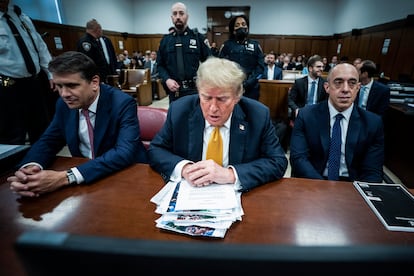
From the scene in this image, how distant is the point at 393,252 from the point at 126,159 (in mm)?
1250

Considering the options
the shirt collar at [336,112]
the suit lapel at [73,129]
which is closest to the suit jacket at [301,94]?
the shirt collar at [336,112]

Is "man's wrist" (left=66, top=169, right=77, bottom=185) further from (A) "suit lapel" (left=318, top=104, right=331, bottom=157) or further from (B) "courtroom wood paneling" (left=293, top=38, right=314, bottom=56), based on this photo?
(B) "courtroom wood paneling" (left=293, top=38, right=314, bottom=56)

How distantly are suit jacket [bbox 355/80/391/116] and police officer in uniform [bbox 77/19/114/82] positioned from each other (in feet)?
13.6

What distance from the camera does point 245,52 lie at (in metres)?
3.49

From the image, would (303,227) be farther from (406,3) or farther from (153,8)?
(153,8)

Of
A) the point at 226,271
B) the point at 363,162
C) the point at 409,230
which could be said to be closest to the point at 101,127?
the point at 226,271

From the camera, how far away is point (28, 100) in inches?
104

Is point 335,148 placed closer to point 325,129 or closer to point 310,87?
point 325,129

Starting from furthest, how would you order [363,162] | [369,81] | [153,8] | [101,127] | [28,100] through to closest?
[153,8] < [369,81] < [28,100] < [363,162] < [101,127]

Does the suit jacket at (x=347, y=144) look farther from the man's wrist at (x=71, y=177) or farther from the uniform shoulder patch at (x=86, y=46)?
the uniform shoulder patch at (x=86, y=46)

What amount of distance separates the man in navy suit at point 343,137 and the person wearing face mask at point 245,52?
1.79 metres

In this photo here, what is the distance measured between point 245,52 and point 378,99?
1.84 meters

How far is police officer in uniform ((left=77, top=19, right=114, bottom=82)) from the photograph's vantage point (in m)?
4.07

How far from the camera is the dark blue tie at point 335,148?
63.6 inches
